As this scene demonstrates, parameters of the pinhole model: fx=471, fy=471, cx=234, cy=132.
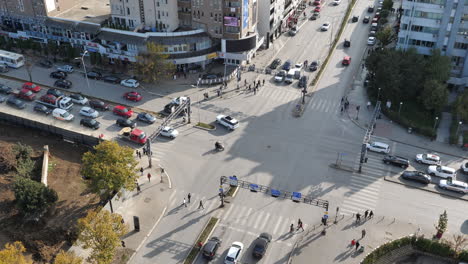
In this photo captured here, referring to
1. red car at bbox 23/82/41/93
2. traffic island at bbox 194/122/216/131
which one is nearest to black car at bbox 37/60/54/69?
red car at bbox 23/82/41/93

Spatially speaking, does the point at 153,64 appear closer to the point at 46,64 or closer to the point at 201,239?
the point at 46,64

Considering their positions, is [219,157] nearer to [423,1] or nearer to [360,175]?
[360,175]

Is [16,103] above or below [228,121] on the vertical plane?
above

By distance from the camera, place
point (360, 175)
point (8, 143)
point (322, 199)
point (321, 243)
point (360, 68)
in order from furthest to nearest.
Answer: point (360, 68)
point (8, 143)
point (360, 175)
point (322, 199)
point (321, 243)

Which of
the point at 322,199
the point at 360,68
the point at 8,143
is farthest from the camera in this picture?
the point at 360,68

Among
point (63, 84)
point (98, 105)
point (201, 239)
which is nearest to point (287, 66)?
point (98, 105)

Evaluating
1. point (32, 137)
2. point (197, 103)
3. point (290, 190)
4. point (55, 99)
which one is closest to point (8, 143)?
point (32, 137)
